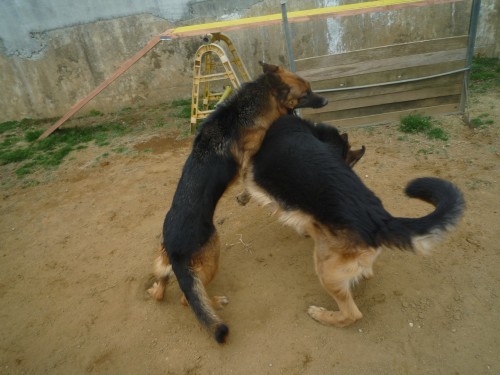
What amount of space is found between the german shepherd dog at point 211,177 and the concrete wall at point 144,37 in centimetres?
446

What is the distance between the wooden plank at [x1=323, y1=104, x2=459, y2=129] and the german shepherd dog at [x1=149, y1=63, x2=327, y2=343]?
2150 millimetres

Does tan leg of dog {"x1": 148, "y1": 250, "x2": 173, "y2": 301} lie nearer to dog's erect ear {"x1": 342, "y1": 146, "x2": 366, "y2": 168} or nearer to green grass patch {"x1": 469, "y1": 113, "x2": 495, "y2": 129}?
dog's erect ear {"x1": 342, "y1": 146, "x2": 366, "y2": 168}

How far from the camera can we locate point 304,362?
96.5 inches

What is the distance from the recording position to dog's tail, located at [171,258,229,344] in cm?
240

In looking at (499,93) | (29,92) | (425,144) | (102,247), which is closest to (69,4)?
(29,92)

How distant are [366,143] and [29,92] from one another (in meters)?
8.15

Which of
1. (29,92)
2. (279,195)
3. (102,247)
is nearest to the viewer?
(279,195)

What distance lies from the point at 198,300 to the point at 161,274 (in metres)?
0.62

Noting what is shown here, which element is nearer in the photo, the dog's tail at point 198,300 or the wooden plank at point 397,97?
the dog's tail at point 198,300

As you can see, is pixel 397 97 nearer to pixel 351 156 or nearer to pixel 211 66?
pixel 351 156

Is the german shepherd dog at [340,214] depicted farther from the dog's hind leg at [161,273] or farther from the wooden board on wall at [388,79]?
the wooden board on wall at [388,79]

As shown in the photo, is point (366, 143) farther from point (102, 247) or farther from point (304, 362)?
point (102, 247)

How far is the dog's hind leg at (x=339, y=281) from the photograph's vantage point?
234 cm

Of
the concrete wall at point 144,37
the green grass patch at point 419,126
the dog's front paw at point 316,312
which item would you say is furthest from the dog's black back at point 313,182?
the concrete wall at point 144,37
